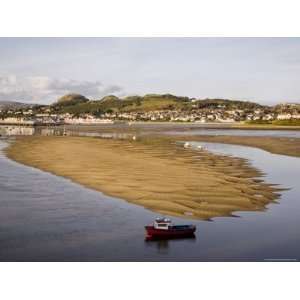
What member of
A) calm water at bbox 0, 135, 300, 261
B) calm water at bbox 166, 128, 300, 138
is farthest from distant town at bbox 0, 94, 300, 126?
calm water at bbox 166, 128, 300, 138

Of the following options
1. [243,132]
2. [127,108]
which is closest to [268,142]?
[243,132]

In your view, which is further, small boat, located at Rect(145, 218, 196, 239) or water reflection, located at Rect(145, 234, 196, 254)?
small boat, located at Rect(145, 218, 196, 239)

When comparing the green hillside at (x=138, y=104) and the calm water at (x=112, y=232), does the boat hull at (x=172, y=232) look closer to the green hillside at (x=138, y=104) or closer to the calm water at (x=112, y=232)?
the calm water at (x=112, y=232)

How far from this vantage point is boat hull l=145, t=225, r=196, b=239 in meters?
7.95

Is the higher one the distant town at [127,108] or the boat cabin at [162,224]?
the distant town at [127,108]

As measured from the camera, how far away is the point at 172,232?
26.3 feet

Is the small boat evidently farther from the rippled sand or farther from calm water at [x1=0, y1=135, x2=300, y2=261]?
the rippled sand

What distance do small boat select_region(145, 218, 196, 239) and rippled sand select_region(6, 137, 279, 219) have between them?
0.82 m

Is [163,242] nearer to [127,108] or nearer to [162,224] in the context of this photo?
[162,224]

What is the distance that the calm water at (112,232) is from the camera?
761cm

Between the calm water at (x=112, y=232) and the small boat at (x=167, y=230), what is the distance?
0.39 ft

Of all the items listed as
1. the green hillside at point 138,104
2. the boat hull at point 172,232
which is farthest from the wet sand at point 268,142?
the boat hull at point 172,232

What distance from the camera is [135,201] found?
984 centimetres
